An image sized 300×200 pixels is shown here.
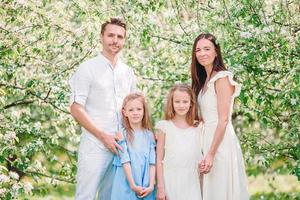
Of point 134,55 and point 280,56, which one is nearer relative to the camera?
point 280,56

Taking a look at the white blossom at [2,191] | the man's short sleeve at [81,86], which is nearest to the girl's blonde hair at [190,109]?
the man's short sleeve at [81,86]

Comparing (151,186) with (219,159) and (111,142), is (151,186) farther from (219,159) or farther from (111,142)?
(219,159)

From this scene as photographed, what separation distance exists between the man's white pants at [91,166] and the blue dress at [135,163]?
10 centimetres

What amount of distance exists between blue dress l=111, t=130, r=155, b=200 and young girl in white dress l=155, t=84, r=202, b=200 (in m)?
0.09

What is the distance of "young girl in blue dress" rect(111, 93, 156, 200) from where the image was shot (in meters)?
5.37

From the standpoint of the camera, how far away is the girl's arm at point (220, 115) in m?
5.40

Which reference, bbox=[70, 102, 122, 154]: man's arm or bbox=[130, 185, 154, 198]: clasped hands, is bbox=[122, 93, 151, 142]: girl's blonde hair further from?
bbox=[130, 185, 154, 198]: clasped hands

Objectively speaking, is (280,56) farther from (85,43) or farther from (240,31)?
(85,43)

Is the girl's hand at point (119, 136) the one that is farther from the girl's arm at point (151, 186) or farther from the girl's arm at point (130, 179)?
the girl's arm at point (151, 186)

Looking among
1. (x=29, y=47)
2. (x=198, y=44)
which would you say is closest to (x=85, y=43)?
(x=29, y=47)

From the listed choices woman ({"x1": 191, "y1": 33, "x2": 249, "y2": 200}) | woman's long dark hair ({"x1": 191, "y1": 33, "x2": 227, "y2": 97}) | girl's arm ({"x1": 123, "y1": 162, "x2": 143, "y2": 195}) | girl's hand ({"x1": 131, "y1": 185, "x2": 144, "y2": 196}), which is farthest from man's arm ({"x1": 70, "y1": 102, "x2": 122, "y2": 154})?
woman's long dark hair ({"x1": 191, "y1": 33, "x2": 227, "y2": 97})

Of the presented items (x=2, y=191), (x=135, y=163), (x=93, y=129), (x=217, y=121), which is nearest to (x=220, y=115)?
(x=217, y=121)

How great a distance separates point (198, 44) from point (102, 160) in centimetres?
112

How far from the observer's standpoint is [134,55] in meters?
7.65
